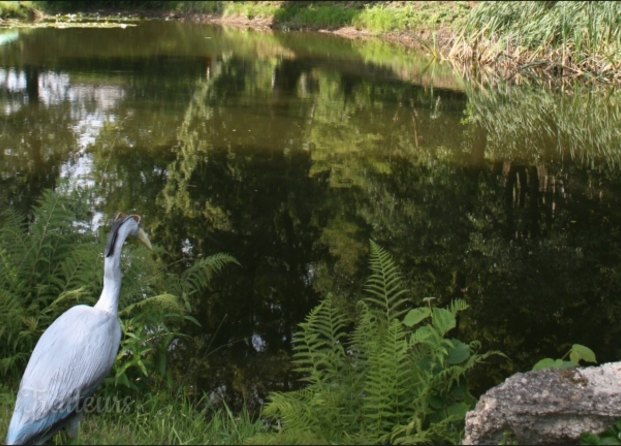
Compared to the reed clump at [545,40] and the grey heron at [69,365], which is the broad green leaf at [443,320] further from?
the reed clump at [545,40]

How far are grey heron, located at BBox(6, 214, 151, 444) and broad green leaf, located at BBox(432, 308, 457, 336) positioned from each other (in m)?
1.69

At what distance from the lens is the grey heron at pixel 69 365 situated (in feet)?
12.3

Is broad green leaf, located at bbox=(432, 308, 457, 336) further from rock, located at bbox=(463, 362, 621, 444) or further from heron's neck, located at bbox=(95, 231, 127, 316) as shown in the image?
heron's neck, located at bbox=(95, 231, 127, 316)

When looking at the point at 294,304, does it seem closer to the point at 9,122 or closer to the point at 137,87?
the point at 9,122

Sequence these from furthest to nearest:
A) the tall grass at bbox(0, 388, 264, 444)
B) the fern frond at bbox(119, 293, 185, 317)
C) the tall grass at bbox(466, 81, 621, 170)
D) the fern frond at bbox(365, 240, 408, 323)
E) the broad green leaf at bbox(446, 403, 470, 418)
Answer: the tall grass at bbox(466, 81, 621, 170)
the fern frond at bbox(119, 293, 185, 317)
the fern frond at bbox(365, 240, 408, 323)
the broad green leaf at bbox(446, 403, 470, 418)
the tall grass at bbox(0, 388, 264, 444)

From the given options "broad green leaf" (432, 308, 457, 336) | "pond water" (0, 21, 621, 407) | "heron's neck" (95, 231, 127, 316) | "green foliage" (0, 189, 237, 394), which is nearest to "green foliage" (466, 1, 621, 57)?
"pond water" (0, 21, 621, 407)

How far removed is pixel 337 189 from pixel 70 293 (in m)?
5.29

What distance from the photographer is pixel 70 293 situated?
497 cm

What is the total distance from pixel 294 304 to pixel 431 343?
2.65 m

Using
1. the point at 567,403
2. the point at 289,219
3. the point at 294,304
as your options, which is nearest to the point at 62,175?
the point at 289,219

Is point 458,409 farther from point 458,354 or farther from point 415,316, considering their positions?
point 415,316

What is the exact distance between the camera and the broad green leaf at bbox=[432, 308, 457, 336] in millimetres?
4410

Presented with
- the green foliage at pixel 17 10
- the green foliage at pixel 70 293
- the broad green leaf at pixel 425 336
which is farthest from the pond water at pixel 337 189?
the green foliage at pixel 17 10

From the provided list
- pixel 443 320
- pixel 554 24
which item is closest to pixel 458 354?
pixel 443 320
